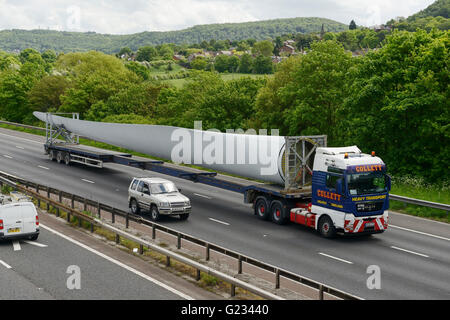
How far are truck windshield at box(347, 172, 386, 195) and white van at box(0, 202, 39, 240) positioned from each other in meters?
12.4

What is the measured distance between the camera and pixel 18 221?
19.0 m

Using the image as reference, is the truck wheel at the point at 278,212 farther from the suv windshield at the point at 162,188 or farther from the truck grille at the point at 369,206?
the suv windshield at the point at 162,188

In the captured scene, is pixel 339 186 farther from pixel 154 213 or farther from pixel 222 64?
pixel 222 64

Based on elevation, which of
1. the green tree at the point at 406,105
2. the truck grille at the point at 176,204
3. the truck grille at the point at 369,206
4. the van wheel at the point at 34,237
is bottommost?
the van wheel at the point at 34,237

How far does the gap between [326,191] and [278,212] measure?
9.93 feet

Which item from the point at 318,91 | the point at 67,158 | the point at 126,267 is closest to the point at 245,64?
the point at 318,91

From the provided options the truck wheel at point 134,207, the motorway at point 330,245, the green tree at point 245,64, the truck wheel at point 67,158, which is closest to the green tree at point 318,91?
the motorway at point 330,245

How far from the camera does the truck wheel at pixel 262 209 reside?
24.6m

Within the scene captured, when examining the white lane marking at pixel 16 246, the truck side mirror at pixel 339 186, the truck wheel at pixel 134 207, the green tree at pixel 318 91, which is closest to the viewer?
the white lane marking at pixel 16 246

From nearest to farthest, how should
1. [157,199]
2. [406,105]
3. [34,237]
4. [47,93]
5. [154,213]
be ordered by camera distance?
[34,237], [157,199], [154,213], [406,105], [47,93]

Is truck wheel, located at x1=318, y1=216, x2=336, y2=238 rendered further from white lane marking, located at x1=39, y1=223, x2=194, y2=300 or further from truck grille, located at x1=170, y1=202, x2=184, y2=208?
white lane marking, located at x1=39, y1=223, x2=194, y2=300

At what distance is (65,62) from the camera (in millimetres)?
133000

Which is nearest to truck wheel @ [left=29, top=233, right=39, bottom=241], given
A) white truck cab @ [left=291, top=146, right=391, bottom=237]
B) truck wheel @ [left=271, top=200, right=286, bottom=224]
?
truck wheel @ [left=271, top=200, right=286, bottom=224]
